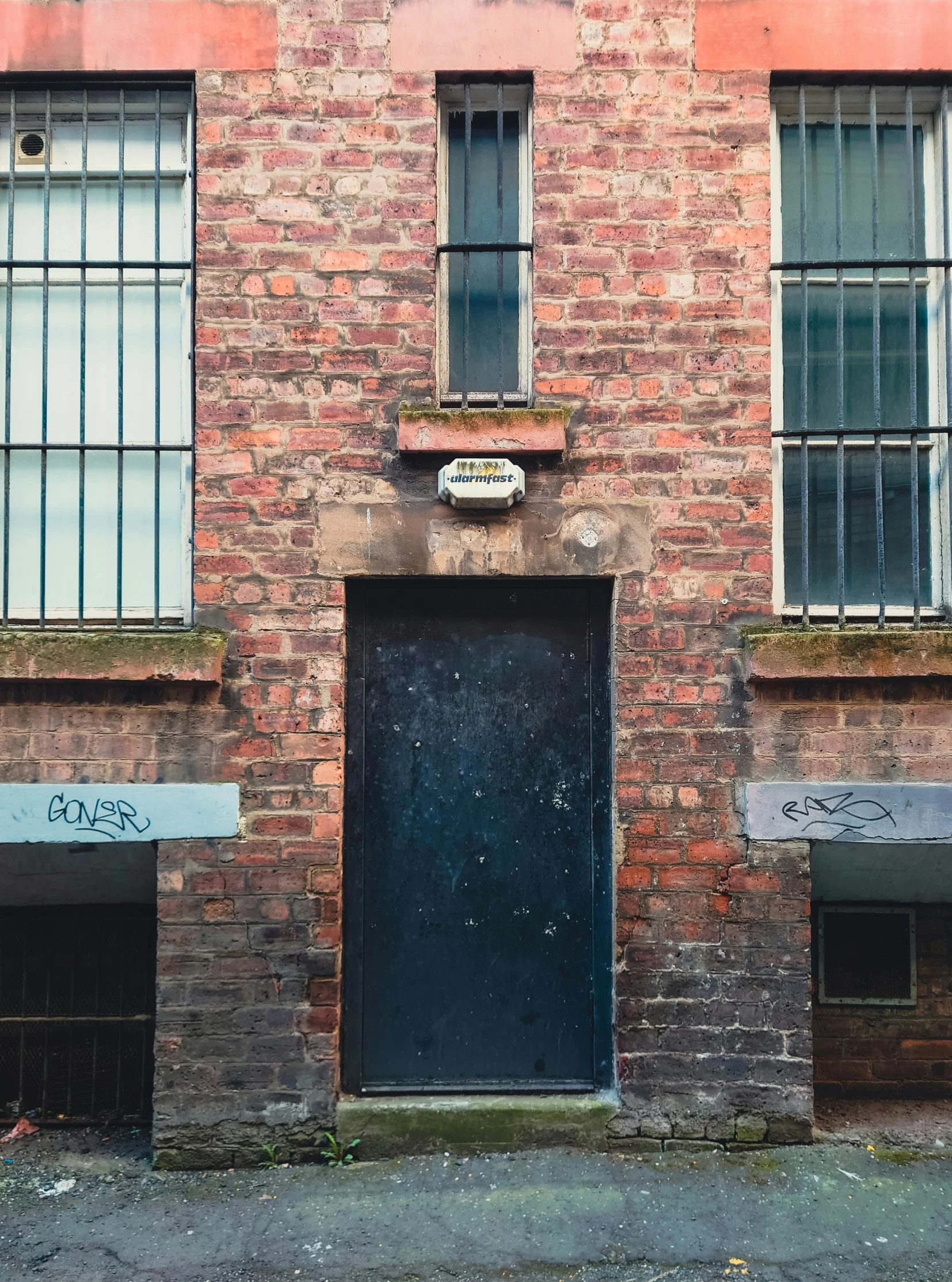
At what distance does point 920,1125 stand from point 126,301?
17.0ft

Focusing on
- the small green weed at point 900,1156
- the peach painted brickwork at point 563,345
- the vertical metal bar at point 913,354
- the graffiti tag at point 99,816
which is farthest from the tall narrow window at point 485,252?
the small green weed at point 900,1156

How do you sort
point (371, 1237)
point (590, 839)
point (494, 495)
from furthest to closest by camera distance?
point (590, 839) → point (494, 495) → point (371, 1237)

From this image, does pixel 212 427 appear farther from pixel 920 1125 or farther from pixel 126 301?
pixel 920 1125

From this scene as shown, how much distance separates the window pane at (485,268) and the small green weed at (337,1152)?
A: 3278mm

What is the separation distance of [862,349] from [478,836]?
111 inches

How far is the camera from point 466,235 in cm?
427

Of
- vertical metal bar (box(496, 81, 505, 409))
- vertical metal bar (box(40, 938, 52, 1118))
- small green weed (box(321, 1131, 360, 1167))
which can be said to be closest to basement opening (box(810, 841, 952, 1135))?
small green weed (box(321, 1131, 360, 1167))

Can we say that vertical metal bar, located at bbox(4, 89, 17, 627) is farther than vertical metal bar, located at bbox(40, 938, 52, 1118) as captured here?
No

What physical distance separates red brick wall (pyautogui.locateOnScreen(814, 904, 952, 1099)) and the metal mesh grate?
3.24 metres

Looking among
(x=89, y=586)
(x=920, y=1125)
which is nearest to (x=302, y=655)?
(x=89, y=586)

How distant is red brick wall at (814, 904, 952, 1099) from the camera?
4496mm

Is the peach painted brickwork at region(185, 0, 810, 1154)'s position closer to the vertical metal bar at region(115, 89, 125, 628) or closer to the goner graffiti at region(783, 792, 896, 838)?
the goner graffiti at region(783, 792, 896, 838)

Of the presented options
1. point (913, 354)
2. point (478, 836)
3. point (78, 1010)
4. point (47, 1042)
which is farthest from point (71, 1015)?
point (913, 354)

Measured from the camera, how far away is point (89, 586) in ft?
14.0
